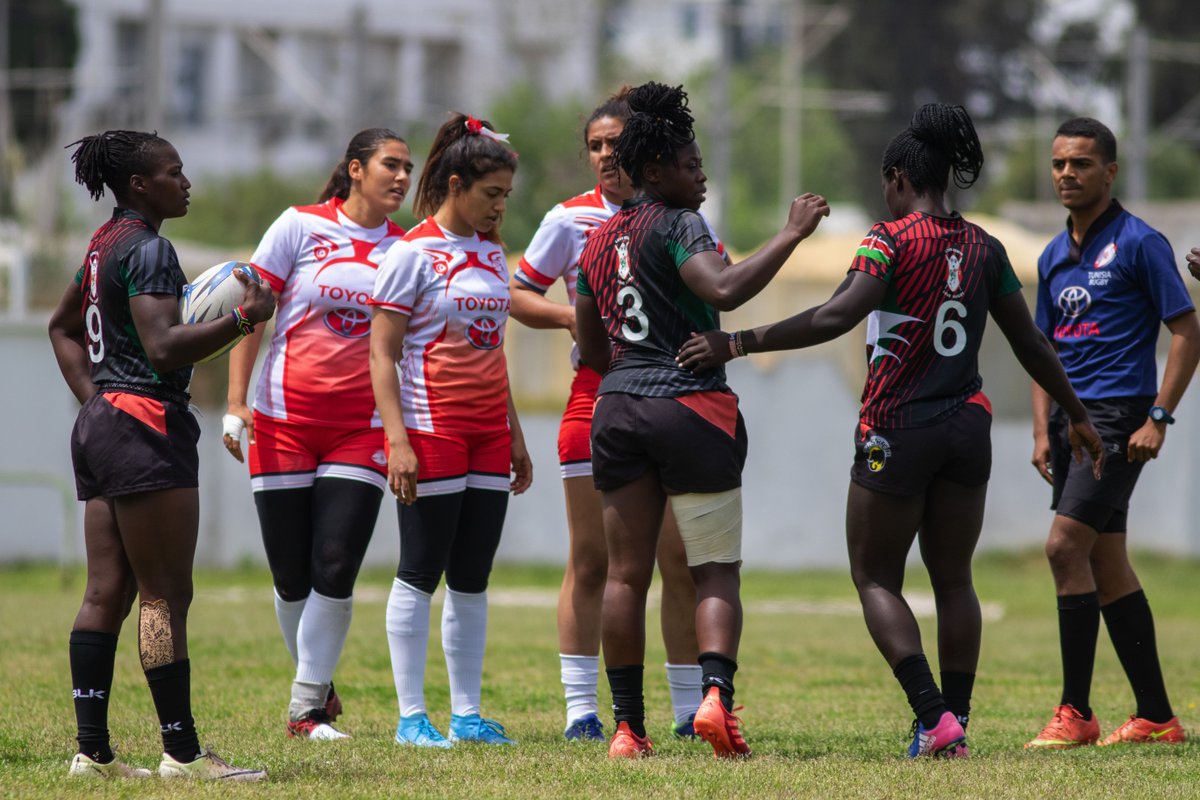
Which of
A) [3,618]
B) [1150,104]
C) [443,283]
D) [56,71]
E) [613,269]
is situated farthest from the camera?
[1150,104]

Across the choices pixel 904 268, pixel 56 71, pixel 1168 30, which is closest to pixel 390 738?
pixel 904 268

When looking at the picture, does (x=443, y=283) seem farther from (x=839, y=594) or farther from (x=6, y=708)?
(x=839, y=594)

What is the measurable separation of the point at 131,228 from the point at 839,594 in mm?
13096

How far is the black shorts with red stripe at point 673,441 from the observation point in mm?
5910

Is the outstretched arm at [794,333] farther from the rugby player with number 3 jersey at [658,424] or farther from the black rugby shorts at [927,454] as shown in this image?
the black rugby shorts at [927,454]

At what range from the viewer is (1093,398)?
23.0 ft

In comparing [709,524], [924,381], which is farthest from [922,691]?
[924,381]

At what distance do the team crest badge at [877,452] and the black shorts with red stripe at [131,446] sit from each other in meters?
2.43

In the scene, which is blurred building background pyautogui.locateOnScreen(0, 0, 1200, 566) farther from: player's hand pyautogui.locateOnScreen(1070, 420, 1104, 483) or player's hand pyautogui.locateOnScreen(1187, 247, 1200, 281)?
player's hand pyautogui.locateOnScreen(1187, 247, 1200, 281)

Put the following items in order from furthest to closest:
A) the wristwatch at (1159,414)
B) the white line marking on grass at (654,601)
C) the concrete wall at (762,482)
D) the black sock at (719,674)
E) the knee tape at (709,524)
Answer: the concrete wall at (762,482) < the white line marking on grass at (654,601) < the wristwatch at (1159,414) < the knee tape at (709,524) < the black sock at (719,674)

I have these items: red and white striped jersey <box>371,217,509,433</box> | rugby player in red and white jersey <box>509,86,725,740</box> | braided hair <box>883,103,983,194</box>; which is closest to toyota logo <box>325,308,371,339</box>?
red and white striped jersey <box>371,217,509,433</box>

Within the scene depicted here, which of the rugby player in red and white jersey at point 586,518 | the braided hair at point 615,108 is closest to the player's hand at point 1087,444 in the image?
the rugby player in red and white jersey at point 586,518

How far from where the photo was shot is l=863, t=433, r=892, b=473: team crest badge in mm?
6078

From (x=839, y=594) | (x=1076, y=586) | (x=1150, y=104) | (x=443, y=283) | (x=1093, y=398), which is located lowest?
(x=839, y=594)
